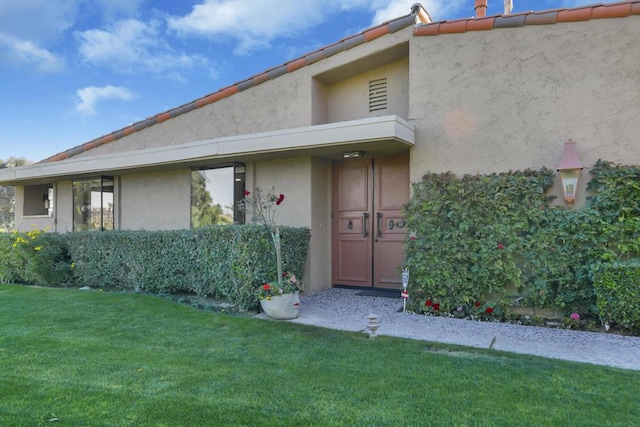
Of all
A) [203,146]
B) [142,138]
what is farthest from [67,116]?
[203,146]

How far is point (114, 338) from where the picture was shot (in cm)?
452

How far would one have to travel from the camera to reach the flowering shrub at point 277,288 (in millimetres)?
5391

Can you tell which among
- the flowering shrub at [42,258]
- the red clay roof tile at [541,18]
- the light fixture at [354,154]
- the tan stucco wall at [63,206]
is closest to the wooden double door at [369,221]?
the light fixture at [354,154]

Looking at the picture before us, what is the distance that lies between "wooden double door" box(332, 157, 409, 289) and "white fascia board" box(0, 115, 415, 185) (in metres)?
1.27

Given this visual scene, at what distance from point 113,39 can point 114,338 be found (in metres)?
10.4

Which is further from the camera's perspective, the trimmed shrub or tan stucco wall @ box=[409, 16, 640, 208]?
the trimmed shrub

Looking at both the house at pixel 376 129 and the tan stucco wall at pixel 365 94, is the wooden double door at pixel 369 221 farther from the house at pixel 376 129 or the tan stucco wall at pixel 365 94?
the tan stucco wall at pixel 365 94

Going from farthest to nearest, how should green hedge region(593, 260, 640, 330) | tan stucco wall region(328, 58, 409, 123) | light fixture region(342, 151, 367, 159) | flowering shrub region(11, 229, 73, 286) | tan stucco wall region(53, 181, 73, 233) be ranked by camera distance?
tan stucco wall region(53, 181, 73, 233), flowering shrub region(11, 229, 73, 286), tan stucco wall region(328, 58, 409, 123), light fixture region(342, 151, 367, 159), green hedge region(593, 260, 640, 330)

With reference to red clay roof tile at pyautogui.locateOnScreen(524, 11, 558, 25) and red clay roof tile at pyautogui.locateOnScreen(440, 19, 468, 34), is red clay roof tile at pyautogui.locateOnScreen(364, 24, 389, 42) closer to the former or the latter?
red clay roof tile at pyautogui.locateOnScreen(440, 19, 468, 34)

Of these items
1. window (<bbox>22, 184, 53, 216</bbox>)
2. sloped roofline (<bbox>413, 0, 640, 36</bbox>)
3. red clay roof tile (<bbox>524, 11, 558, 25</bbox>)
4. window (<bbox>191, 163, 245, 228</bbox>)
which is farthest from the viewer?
window (<bbox>22, 184, 53, 216</bbox>)

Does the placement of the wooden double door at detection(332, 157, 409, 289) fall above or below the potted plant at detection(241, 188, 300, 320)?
above

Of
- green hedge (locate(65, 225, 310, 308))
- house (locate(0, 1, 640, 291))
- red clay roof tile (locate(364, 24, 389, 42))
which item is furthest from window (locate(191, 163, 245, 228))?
red clay roof tile (locate(364, 24, 389, 42))

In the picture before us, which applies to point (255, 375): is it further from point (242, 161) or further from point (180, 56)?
point (180, 56)

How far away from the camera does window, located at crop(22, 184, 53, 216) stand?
11.5m
